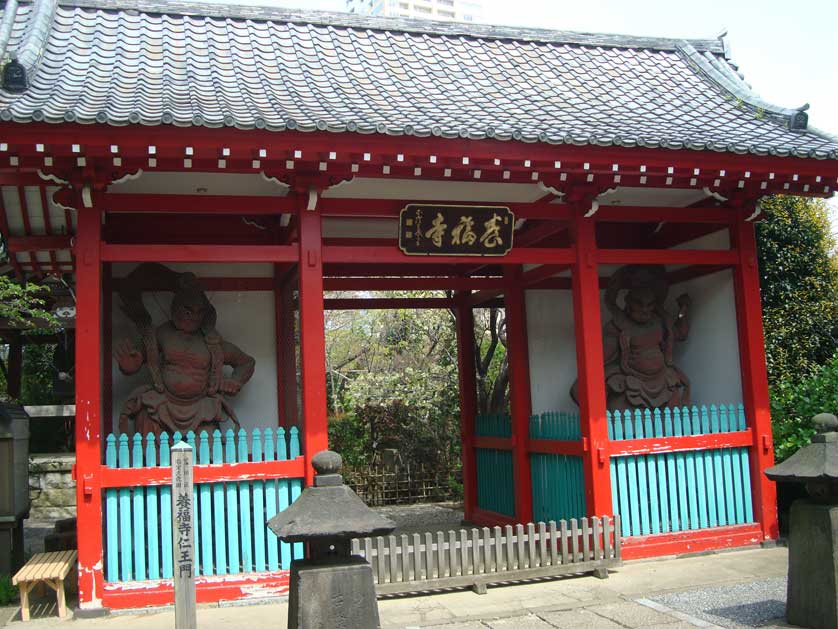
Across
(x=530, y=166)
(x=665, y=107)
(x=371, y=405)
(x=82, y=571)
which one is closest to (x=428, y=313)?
(x=371, y=405)

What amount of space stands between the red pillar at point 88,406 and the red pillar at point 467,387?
16.3 feet

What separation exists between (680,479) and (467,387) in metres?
3.42

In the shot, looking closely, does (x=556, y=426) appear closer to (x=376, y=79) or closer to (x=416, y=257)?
(x=416, y=257)

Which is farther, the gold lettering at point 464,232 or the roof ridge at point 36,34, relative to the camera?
the gold lettering at point 464,232

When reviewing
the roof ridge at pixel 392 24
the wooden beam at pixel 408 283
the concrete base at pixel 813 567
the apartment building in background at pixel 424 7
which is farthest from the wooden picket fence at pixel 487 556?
the apartment building in background at pixel 424 7

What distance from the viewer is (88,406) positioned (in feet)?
20.3

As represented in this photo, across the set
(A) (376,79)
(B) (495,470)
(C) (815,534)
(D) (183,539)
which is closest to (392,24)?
(A) (376,79)

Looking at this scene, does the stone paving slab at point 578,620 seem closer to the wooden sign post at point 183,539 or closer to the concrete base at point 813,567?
the concrete base at point 813,567

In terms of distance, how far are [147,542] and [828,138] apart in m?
7.11

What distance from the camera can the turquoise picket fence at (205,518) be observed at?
6215 mm

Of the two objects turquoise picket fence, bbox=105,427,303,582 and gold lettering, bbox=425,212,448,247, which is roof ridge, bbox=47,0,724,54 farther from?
turquoise picket fence, bbox=105,427,303,582

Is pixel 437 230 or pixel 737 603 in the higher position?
pixel 437 230

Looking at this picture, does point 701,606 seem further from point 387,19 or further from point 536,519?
point 387,19

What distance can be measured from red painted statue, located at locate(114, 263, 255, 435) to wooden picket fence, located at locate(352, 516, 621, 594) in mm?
2085
